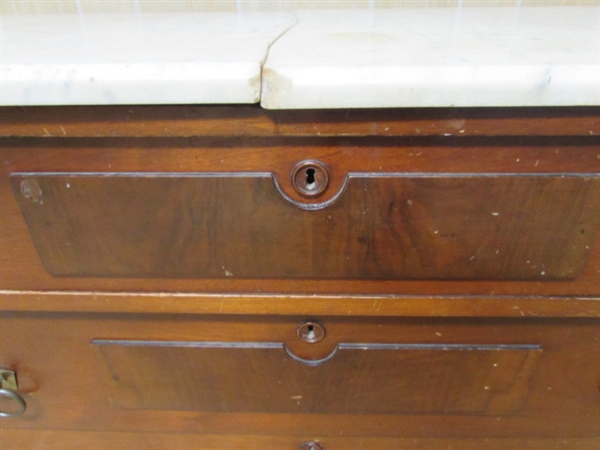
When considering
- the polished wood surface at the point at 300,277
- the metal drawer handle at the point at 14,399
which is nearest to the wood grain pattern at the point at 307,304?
the polished wood surface at the point at 300,277

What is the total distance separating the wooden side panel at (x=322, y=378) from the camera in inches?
17.6

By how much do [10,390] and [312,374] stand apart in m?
0.34

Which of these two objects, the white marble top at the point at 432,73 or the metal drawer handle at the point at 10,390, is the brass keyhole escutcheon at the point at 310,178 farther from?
Result: the metal drawer handle at the point at 10,390

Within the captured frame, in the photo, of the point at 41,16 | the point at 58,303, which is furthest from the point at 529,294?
the point at 41,16

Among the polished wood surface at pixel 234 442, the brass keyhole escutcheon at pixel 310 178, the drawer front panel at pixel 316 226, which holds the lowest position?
the polished wood surface at pixel 234 442

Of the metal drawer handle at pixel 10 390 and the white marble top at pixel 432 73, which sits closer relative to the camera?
the white marble top at pixel 432 73

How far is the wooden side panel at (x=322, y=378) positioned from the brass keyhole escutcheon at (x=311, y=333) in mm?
24

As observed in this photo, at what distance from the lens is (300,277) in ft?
1.34

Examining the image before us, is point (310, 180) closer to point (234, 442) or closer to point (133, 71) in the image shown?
point (133, 71)

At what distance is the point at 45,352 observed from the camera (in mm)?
469

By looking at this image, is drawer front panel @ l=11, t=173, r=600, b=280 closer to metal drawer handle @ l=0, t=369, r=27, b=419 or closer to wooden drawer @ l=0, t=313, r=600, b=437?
wooden drawer @ l=0, t=313, r=600, b=437

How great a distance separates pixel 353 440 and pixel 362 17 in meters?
0.55

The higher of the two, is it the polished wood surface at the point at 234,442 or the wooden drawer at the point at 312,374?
the wooden drawer at the point at 312,374

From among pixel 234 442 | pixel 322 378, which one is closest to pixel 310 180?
pixel 322 378
